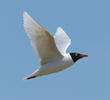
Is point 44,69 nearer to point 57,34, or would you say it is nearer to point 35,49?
point 35,49

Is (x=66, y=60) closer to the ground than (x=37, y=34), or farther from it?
closer to the ground

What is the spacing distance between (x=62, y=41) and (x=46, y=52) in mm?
2874

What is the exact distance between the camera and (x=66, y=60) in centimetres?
1723

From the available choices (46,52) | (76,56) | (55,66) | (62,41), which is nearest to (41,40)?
(46,52)

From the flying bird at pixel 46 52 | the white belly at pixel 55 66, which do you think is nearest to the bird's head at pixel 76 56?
the flying bird at pixel 46 52

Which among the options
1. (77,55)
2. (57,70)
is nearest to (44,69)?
(57,70)

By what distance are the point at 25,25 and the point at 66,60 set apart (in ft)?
8.47

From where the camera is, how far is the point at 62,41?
19.7 m

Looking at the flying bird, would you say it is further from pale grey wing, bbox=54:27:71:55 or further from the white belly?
pale grey wing, bbox=54:27:71:55

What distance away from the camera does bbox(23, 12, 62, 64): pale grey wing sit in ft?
51.3

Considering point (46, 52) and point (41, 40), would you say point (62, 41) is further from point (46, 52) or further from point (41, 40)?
point (41, 40)

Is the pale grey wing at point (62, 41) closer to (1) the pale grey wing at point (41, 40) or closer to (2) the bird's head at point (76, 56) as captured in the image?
(2) the bird's head at point (76, 56)

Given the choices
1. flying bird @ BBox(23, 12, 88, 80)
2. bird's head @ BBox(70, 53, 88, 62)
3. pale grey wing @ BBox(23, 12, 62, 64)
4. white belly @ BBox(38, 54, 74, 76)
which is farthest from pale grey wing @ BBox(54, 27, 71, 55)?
pale grey wing @ BBox(23, 12, 62, 64)

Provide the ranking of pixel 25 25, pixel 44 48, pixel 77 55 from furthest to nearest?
pixel 77 55
pixel 44 48
pixel 25 25
